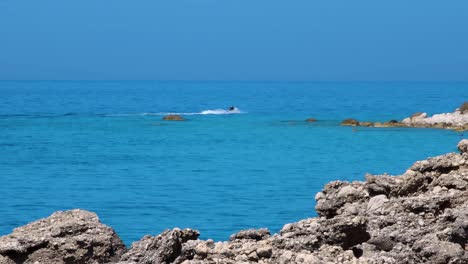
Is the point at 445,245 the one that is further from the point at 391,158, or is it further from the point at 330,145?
the point at 330,145

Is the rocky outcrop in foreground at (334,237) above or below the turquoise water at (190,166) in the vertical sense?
below

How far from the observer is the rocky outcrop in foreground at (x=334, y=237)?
9.73m

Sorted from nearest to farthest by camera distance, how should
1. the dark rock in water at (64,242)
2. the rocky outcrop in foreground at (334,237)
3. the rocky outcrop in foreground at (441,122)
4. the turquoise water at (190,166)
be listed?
1. the rocky outcrop in foreground at (334,237)
2. the dark rock in water at (64,242)
3. the turquoise water at (190,166)
4. the rocky outcrop in foreground at (441,122)

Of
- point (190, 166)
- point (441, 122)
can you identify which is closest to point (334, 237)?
point (190, 166)

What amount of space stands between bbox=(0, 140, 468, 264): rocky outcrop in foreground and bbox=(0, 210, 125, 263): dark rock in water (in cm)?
1

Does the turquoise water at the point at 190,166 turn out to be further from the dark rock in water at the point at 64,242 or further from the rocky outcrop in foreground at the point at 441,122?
the dark rock in water at the point at 64,242

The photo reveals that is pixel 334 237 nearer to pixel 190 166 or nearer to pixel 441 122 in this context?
pixel 190 166

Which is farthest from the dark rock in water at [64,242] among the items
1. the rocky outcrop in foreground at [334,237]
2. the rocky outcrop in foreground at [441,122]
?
the rocky outcrop in foreground at [441,122]

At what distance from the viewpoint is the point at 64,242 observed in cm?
1122

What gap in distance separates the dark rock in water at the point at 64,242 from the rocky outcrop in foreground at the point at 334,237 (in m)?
0.01

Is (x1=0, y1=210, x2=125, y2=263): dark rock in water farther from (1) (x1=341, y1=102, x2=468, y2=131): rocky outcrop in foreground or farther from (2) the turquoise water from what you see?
(1) (x1=341, y1=102, x2=468, y2=131): rocky outcrop in foreground


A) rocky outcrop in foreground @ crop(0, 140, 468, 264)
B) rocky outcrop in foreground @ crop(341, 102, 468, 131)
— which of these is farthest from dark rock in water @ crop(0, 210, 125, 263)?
rocky outcrop in foreground @ crop(341, 102, 468, 131)

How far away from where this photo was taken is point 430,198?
1151cm

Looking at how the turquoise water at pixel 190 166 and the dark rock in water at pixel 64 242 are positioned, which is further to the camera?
the turquoise water at pixel 190 166
